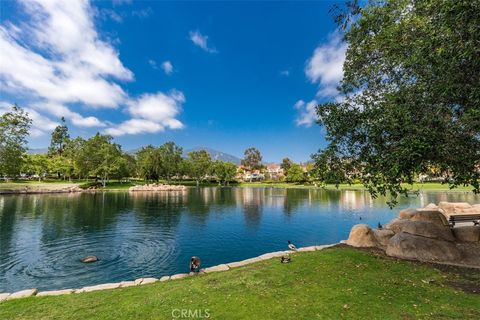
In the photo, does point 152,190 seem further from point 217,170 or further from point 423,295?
point 423,295

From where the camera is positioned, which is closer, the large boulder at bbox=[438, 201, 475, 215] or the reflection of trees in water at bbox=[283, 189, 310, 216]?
the large boulder at bbox=[438, 201, 475, 215]

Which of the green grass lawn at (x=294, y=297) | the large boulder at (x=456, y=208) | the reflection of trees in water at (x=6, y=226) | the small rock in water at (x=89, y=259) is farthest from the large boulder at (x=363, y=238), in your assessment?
the reflection of trees in water at (x=6, y=226)

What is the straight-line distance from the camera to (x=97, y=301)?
9625 mm

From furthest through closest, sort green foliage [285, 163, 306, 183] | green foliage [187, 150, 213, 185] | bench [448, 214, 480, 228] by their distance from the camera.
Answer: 1. green foliage [285, 163, 306, 183]
2. green foliage [187, 150, 213, 185]
3. bench [448, 214, 480, 228]

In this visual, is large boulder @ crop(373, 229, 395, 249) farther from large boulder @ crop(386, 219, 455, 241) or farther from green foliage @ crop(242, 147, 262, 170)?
green foliage @ crop(242, 147, 262, 170)

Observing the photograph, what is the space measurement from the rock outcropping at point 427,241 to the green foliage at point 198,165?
11070 centimetres

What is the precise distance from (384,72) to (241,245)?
18131mm

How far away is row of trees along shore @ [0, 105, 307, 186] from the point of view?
67.4 meters

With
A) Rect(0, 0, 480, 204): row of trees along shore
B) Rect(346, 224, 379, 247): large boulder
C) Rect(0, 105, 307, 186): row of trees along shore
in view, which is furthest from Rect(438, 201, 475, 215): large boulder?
Rect(0, 105, 307, 186): row of trees along shore

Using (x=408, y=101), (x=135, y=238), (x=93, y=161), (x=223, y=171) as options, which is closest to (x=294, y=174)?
(x=223, y=171)

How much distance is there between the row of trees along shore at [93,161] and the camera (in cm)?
6738

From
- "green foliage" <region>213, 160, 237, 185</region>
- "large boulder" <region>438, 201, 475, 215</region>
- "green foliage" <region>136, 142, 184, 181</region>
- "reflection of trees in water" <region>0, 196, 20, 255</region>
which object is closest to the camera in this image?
"reflection of trees in water" <region>0, 196, 20, 255</region>

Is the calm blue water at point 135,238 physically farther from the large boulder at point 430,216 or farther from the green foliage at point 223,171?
the green foliage at point 223,171

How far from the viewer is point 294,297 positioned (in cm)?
884
